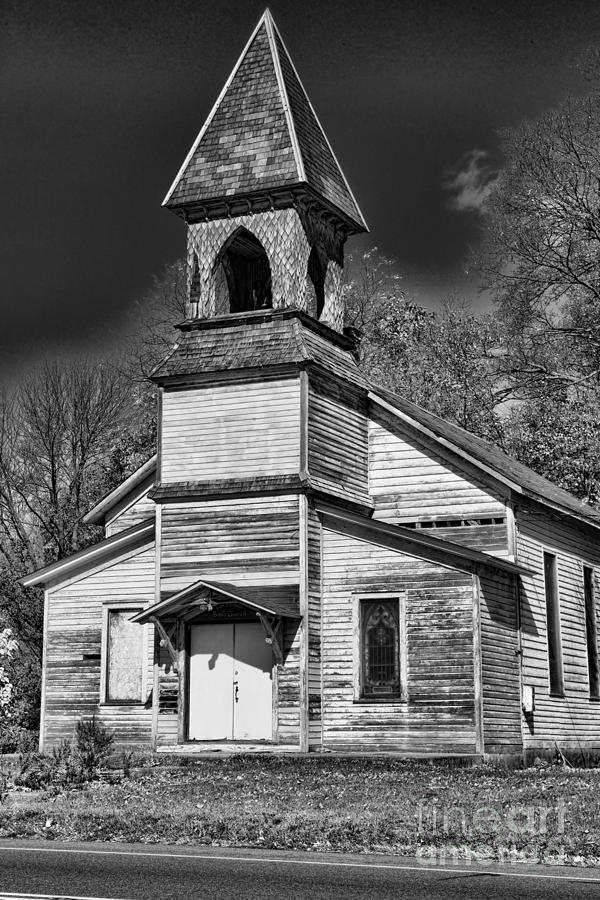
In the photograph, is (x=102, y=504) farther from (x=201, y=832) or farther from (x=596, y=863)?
(x=596, y=863)

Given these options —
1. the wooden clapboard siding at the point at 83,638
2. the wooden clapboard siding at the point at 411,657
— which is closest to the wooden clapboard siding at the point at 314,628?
the wooden clapboard siding at the point at 411,657

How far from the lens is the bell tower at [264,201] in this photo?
27.6 metres

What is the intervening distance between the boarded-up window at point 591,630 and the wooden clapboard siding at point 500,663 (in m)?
6.06

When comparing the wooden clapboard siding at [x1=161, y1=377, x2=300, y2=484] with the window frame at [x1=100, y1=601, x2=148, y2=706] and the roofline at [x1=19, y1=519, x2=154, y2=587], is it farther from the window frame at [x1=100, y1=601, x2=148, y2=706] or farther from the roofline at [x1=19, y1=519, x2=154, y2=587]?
the window frame at [x1=100, y1=601, x2=148, y2=706]

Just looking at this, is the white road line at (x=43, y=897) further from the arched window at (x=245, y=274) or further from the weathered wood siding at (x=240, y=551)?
the arched window at (x=245, y=274)

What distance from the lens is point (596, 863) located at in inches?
485

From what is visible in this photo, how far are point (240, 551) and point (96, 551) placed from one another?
15.1ft

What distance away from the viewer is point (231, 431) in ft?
87.0

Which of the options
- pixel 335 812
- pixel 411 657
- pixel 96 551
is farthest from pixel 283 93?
pixel 335 812

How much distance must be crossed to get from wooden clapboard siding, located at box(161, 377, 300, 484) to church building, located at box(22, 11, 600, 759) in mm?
47

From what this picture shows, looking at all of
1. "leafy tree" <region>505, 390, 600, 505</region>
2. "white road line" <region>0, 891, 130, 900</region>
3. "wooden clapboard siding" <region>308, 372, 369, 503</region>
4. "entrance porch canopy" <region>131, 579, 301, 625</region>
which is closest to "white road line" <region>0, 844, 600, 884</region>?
"white road line" <region>0, 891, 130, 900</region>

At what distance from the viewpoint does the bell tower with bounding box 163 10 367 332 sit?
90.5 ft

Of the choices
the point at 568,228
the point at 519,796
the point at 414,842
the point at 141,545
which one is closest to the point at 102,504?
the point at 141,545

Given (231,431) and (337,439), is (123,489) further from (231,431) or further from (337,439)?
(337,439)
